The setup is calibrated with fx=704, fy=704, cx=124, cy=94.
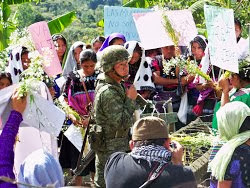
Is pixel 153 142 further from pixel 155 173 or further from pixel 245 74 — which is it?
pixel 245 74

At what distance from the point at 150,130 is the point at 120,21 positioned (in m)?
5.52

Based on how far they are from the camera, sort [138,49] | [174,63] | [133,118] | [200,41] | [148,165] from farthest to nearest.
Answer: [200,41], [138,49], [174,63], [133,118], [148,165]

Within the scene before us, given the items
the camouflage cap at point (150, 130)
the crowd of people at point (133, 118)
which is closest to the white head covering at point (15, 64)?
the crowd of people at point (133, 118)

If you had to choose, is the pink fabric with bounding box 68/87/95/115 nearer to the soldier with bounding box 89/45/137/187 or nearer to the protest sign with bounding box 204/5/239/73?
the soldier with bounding box 89/45/137/187

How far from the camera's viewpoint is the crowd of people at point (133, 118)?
421cm

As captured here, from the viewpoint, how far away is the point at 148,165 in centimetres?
421

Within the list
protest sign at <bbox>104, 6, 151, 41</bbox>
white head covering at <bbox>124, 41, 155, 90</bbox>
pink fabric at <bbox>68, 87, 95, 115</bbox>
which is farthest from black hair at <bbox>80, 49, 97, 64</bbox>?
protest sign at <bbox>104, 6, 151, 41</bbox>

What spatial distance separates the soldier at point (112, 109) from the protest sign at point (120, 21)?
3631 mm

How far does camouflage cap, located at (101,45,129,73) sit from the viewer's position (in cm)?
596

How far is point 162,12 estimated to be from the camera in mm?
8109

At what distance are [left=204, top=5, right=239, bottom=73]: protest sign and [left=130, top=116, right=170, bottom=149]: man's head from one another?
2.25 m

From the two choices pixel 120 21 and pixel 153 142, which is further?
pixel 120 21

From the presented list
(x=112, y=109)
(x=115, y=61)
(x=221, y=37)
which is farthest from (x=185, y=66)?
(x=112, y=109)

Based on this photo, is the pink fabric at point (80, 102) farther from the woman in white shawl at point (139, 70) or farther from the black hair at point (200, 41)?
the black hair at point (200, 41)
